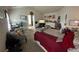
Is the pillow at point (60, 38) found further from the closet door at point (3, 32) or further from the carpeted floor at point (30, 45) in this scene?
the closet door at point (3, 32)

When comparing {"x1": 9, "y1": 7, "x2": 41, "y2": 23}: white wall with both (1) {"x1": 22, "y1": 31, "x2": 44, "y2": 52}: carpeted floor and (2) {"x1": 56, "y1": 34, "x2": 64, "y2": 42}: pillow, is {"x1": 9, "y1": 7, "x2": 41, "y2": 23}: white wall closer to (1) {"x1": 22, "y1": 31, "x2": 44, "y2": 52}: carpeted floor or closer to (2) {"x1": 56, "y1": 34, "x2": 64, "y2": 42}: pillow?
(1) {"x1": 22, "y1": 31, "x2": 44, "y2": 52}: carpeted floor

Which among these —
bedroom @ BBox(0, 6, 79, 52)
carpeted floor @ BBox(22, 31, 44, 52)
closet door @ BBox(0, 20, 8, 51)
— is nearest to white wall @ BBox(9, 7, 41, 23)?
bedroom @ BBox(0, 6, 79, 52)

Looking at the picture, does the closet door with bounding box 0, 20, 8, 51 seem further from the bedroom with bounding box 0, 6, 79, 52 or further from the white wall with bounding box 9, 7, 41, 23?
the white wall with bounding box 9, 7, 41, 23

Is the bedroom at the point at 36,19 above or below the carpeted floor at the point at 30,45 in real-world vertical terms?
above

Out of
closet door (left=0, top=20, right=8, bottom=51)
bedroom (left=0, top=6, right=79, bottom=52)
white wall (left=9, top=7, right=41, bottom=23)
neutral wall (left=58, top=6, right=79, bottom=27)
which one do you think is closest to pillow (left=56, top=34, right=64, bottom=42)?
bedroom (left=0, top=6, right=79, bottom=52)

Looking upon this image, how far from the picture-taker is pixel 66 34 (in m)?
2.31

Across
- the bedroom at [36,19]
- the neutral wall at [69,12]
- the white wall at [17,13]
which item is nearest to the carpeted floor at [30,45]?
the bedroom at [36,19]

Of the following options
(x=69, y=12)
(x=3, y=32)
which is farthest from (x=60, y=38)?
(x=3, y=32)

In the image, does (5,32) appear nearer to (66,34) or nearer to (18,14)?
(18,14)

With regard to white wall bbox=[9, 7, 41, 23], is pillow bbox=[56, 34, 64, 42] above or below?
below

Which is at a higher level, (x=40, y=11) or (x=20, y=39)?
(x=40, y=11)

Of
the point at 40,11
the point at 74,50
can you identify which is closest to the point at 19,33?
the point at 40,11
